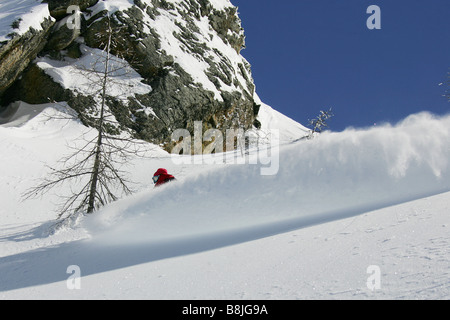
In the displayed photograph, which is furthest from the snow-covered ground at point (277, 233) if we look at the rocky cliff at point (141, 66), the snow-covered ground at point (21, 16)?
the snow-covered ground at point (21, 16)

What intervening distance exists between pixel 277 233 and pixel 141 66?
2460 cm

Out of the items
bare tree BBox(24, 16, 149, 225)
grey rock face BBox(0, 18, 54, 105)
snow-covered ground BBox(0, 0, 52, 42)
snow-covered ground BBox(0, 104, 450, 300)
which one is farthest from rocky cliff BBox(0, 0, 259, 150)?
snow-covered ground BBox(0, 104, 450, 300)

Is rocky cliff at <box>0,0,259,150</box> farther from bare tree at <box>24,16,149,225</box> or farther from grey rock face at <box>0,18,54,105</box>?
bare tree at <box>24,16,149,225</box>

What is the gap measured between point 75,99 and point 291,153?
62.5 feet

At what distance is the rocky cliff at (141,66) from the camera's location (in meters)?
24.0

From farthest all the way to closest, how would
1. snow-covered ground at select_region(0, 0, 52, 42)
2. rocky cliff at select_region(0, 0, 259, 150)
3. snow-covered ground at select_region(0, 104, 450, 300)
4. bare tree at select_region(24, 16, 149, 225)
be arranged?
rocky cliff at select_region(0, 0, 259, 150) → snow-covered ground at select_region(0, 0, 52, 42) → bare tree at select_region(24, 16, 149, 225) → snow-covered ground at select_region(0, 104, 450, 300)

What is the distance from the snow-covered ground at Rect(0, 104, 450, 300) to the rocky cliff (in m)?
13.4

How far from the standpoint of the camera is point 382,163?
324 inches

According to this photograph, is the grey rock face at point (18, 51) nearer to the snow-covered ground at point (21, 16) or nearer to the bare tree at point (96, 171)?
the snow-covered ground at point (21, 16)

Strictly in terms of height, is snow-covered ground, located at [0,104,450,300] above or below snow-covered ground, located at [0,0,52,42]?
below

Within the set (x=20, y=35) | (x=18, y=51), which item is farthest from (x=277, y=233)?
(x=18, y=51)

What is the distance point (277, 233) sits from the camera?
6.29m

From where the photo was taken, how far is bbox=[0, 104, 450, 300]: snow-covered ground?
4059mm
